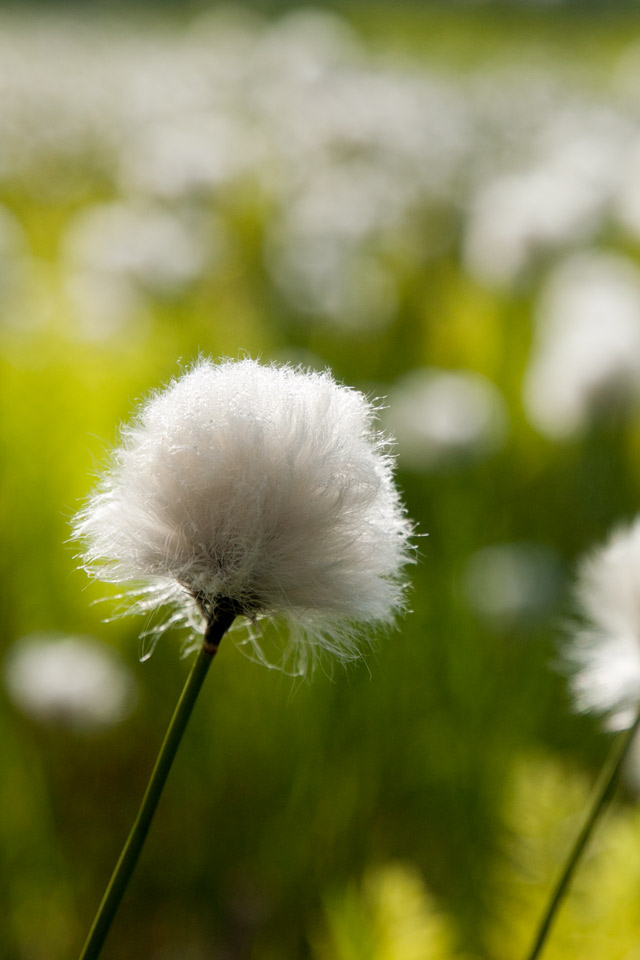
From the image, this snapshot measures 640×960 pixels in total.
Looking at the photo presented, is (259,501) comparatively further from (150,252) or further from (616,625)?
(150,252)

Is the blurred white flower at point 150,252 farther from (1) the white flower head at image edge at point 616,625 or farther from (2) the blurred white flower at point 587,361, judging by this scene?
(1) the white flower head at image edge at point 616,625

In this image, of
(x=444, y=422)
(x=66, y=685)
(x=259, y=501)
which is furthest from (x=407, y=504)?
(x=259, y=501)

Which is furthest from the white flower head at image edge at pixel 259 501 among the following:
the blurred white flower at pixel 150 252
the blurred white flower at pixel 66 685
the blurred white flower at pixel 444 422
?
the blurred white flower at pixel 150 252

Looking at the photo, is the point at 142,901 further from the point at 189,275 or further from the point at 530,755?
the point at 189,275

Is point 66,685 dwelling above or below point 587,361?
below

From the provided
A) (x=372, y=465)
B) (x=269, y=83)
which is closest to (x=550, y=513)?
(x=372, y=465)

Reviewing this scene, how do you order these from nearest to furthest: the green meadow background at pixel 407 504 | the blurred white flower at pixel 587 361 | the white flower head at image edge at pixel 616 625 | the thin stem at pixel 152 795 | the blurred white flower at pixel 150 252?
the thin stem at pixel 152 795
the white flower head at image edge at pixel 616 625
the green meadow background at pixel 407 504
the blurred white flower at pixel 587 361
the blurred white flower at pixel 150 252
